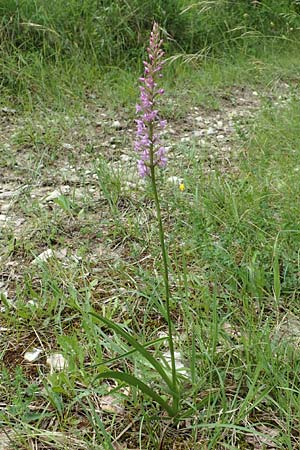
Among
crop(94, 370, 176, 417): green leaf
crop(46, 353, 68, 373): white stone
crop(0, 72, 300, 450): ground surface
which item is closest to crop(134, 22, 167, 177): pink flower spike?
crop(94, 370, 176, 417): green leaf

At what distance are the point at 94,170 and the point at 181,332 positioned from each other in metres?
1.51

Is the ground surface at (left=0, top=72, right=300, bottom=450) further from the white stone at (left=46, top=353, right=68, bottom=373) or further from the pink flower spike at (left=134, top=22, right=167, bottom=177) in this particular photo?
the pink flower spike at (left=134, top=22, right=167, bottom=177)

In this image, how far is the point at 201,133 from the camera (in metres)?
3.86

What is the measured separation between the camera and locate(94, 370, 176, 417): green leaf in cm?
132

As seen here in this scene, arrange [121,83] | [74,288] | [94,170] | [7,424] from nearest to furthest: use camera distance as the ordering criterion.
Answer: [7,424] → [74,288] → [94,170] → [121,83]

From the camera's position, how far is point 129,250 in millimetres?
2424

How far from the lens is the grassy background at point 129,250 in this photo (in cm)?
156

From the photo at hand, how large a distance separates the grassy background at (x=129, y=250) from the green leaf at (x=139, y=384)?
5 cm

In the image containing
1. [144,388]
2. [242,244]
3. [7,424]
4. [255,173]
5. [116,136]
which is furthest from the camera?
[116,136]

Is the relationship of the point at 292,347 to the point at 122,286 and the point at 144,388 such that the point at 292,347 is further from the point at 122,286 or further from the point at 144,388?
the point at 122,286

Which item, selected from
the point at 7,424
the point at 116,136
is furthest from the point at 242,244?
the point at 116,136

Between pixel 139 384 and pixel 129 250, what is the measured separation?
1075 mm

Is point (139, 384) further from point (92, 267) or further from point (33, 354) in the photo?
point (92, 267)

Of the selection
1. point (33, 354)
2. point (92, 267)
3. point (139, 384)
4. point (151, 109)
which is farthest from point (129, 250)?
point (151, 109)
